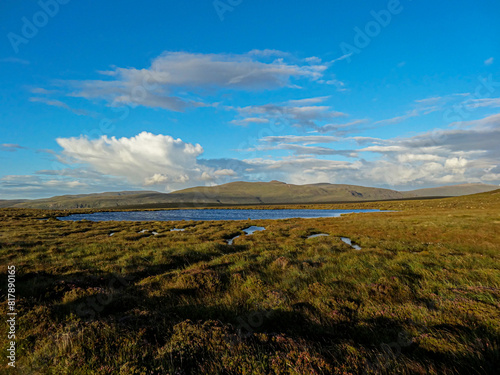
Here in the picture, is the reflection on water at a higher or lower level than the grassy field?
lower

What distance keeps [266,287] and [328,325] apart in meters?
3.69

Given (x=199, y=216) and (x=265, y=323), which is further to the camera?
(x=199, y=216)

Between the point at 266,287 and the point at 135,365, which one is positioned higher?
the point at 135,365

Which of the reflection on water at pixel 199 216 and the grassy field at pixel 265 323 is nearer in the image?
the grassy field at pixel 265 323

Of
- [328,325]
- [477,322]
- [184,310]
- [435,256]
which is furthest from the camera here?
[435,256]

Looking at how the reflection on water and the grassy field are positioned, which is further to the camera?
the reflection on water

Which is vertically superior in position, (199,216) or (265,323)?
(265,323)

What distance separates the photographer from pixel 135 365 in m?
A: 4.39

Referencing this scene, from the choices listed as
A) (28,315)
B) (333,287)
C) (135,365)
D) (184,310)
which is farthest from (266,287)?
(28,315)

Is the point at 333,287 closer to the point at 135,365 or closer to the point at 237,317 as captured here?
the point at 237,317

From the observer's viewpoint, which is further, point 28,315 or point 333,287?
point 333,287

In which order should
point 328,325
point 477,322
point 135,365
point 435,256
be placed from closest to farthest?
point 135,365
point 477,322
point 328,325
point 435,256

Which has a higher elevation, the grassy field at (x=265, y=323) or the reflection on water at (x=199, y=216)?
the grassy field at (x=265, y=323)

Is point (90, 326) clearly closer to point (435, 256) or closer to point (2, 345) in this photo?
point (2, 345)
